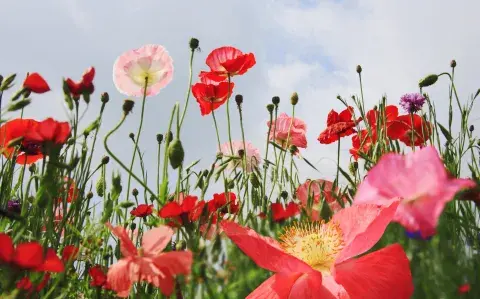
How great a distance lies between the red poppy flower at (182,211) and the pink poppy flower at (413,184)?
59 cm

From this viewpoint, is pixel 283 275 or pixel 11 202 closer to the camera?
pixel 283 275

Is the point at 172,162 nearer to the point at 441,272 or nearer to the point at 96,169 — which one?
the point at 441,272

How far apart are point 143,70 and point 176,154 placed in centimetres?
60

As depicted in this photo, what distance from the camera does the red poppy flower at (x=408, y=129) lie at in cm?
211

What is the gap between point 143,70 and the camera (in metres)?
1.58

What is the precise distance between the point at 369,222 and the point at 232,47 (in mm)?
1287

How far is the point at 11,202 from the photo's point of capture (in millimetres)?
1855

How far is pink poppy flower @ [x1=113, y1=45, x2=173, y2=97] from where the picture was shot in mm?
1562

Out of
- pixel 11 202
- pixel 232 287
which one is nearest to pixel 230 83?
pixel 11 202

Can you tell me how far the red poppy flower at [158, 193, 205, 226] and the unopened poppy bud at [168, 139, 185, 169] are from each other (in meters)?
0.07

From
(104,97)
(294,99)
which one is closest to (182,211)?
(104,97)

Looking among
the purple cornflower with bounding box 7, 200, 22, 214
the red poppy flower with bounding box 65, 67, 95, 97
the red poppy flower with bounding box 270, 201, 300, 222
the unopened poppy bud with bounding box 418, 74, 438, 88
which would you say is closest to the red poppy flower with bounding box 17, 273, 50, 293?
the red poppy flower with bounding box 65, 67, 95, 97

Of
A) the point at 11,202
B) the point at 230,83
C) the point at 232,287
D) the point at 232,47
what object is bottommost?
the point at 232,287

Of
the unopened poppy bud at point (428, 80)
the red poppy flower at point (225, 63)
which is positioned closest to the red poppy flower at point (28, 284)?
the red poppy flower at point (225, 63)
